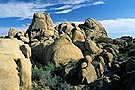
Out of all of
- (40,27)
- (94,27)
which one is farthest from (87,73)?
(94,27)

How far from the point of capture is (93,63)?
31.6 metres

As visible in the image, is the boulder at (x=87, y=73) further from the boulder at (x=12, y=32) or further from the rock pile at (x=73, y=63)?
the boulder at (x=12, y=32)

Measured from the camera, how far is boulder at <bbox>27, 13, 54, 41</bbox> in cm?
4951

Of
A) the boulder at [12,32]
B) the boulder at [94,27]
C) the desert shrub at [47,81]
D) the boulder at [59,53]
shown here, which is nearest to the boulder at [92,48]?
the boulder at [59,53]

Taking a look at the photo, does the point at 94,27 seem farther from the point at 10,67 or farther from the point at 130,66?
the point at 10,67

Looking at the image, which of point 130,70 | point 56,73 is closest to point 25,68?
point 56,73

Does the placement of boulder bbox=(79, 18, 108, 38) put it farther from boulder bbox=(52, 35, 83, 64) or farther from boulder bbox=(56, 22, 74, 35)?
boulder bbox=(52, 35, 83, 64)

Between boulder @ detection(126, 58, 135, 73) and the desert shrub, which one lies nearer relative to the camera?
boulder @ detection(126, 58, 135, 73)

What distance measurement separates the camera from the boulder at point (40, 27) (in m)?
49.5

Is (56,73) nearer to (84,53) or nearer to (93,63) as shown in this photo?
(93,63)

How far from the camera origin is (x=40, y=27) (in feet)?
171

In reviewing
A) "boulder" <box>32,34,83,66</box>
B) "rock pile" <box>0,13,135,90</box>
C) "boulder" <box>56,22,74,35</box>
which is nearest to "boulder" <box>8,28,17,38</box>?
"rock pile" <box>0,13,135,90</box>

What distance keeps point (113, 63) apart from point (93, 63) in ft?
9.30

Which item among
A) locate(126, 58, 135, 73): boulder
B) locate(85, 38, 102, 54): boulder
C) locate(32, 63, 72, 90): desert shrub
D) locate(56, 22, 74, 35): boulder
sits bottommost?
locate(32, 63, 72, 90): desert shrub
